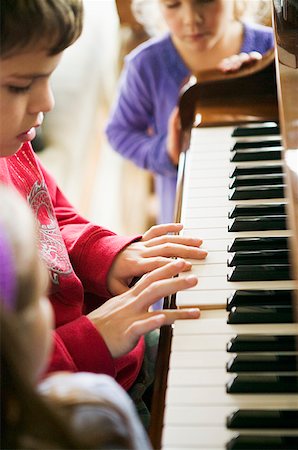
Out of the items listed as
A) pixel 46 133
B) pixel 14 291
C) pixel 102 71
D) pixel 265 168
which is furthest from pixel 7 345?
pixel 102 71

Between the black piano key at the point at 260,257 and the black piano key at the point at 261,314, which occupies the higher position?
the black piano key at the point at 260,257

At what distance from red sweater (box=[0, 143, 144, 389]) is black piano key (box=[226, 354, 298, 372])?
0.21m

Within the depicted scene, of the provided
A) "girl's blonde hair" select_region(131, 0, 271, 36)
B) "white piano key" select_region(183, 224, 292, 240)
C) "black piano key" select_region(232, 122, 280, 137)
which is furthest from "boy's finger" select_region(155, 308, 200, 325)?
"girl's blonde hair" select_region(131, 0, 271, 36)

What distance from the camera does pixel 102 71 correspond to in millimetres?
3121

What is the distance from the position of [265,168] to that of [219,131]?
19 cm

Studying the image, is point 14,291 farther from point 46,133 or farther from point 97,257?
point 46,133

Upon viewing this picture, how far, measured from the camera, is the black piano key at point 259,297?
1136 millimetres

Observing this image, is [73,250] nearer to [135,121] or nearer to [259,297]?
[259,297]

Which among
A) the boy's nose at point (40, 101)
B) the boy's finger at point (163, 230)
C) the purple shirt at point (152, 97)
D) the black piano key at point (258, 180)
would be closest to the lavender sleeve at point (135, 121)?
the purple shirt at point (152, 97)

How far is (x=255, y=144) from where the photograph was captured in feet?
5.13

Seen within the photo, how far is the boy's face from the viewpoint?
103cm

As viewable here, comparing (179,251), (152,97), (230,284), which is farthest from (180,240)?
(152,97)

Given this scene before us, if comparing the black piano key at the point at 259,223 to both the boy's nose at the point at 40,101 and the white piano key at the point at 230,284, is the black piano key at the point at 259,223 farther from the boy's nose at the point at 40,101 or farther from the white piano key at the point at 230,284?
the boy's nose at the point at 40,101

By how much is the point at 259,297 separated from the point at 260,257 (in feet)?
0.35
